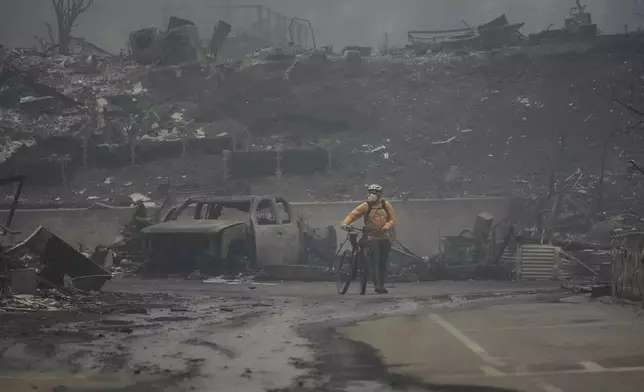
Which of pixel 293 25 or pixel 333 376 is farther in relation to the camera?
pixel 293 25

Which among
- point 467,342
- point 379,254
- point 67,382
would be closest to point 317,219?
point 379,254

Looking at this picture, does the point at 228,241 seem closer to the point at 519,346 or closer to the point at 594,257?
the point at 594,257

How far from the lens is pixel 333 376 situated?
6.21 m

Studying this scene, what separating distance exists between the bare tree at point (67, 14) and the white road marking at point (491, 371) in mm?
33918

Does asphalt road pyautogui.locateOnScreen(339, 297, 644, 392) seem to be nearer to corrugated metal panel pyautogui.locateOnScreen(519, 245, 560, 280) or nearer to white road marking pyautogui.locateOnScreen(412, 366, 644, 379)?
white road marking pyautogui.locateOnScreen(412, 366, 644, 379)

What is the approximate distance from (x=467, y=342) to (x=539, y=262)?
33.3ft

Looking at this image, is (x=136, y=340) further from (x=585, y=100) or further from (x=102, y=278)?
(x=585, y=100)

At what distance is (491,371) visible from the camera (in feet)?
20.9

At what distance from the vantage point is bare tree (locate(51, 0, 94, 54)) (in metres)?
37.7

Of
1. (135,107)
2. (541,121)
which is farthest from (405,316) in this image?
(135,107)

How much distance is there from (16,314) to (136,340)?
259 cm

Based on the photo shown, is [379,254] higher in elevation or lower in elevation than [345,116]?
lower

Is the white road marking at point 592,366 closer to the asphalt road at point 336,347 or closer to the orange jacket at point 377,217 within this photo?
the asphalt road at point 336,347

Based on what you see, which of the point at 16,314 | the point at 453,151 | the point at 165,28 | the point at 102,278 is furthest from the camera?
the point at 165,28
